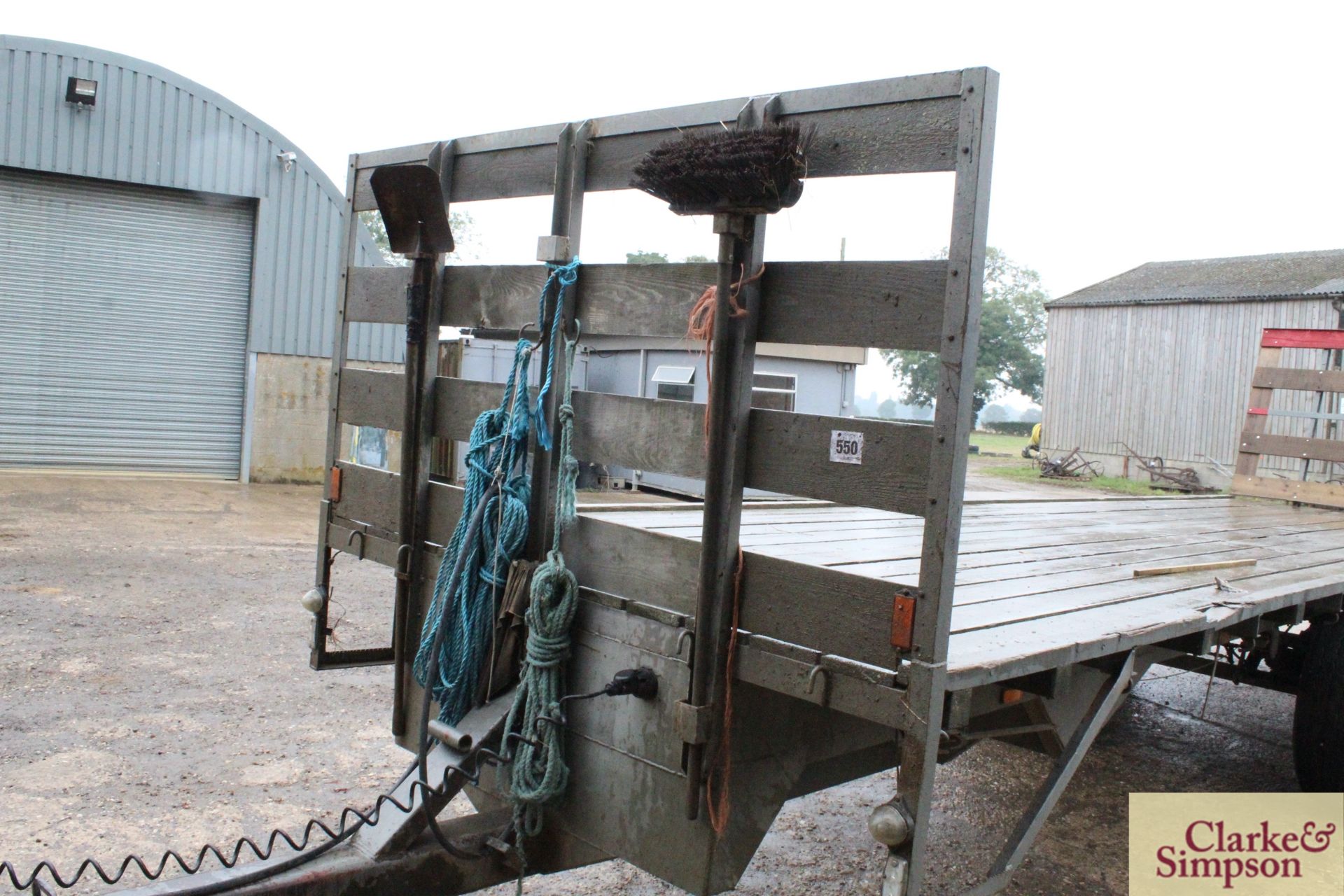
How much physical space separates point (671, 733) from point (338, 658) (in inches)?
70.5

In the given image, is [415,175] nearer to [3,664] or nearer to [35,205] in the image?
[3,664]

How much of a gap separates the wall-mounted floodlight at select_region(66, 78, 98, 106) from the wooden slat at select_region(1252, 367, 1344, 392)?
13.6 meters

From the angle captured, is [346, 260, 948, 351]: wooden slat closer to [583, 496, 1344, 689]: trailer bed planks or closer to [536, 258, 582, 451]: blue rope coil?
[536, 258, 582, 451]: blue rope coil

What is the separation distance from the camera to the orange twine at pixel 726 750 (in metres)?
2.48

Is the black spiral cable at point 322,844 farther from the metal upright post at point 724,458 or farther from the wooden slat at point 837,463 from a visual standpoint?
the wooden slat at point 837,463

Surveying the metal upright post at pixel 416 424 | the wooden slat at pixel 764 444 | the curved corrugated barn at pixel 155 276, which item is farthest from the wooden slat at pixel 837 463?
the curved corrugated barn at pixel 155 276

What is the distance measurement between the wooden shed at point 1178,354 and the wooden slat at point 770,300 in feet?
73.0

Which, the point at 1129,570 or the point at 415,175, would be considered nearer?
the point at 415,175

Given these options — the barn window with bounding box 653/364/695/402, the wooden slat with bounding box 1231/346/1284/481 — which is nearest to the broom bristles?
the wooden slat with bounding box 1231/346/1284/481

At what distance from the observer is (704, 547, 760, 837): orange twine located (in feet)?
8.13

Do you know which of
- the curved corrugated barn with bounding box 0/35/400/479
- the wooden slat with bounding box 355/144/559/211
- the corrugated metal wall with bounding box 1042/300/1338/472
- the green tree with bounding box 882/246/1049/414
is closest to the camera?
the wooden slat with bounding box 355/144/559/211

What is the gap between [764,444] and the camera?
245 cm

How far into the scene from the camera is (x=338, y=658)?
3.89m

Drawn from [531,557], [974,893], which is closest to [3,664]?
[531,557]
